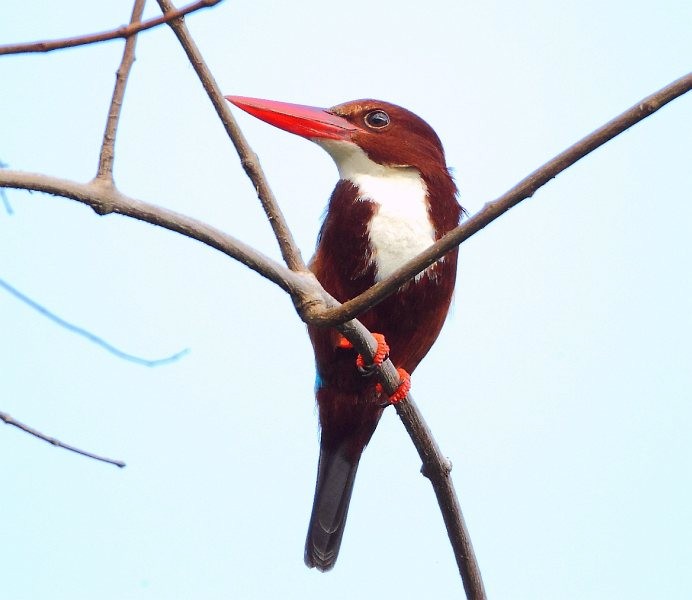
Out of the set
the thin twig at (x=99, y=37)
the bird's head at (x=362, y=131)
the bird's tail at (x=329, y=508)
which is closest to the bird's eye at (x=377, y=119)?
the bird's head at (x=362, y=131)

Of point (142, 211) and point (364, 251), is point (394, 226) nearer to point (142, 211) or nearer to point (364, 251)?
point (364, 251)

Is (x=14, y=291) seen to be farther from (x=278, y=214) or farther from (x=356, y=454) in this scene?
(x=356, y=454)

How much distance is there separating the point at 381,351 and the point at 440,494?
0.46m

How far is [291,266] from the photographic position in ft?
7.05

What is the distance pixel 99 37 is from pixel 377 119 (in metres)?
1.87

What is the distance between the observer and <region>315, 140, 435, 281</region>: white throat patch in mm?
2873

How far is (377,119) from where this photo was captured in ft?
10.5

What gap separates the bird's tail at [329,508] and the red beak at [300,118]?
100 cm

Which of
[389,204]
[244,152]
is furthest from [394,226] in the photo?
[244,152]

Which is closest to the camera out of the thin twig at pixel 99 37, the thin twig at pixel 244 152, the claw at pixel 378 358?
the thin twig at pixel 99 37

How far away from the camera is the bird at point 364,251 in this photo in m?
2.90

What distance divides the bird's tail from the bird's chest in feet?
2.25

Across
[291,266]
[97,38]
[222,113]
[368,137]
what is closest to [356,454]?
[368,137]

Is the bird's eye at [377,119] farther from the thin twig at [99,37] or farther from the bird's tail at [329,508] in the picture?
the thin twig at [99,37]
